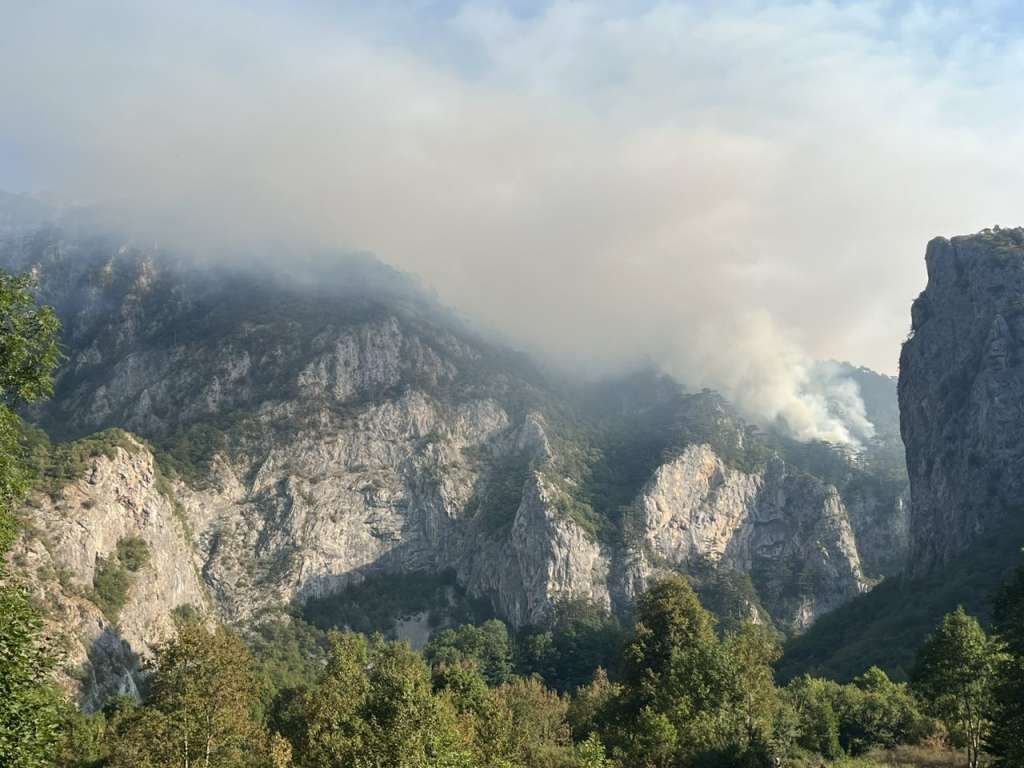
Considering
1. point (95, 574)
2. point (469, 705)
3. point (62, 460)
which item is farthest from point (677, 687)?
point (62, 460)

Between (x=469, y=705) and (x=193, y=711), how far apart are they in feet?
116

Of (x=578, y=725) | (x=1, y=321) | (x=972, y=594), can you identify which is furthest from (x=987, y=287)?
(x=1, y=321)

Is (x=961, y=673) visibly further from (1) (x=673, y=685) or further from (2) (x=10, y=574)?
(2) (x=10, y=574)

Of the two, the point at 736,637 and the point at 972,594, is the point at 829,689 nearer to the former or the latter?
the point at 736,637

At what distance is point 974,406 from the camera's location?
7082 inches

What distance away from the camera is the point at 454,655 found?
18425 cm

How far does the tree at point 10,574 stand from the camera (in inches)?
792

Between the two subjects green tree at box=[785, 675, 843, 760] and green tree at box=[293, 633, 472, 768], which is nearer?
green tree at box=[293, 633, 472, 768]

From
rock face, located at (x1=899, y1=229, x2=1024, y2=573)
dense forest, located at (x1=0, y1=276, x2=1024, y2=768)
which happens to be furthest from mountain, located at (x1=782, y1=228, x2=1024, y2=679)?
dense forest, located at (x1=0, y1=276, x2=1024, y2=768)

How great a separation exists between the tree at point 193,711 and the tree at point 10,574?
954 inches

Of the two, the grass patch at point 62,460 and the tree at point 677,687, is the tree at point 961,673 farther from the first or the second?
the grass patch at point 62,460

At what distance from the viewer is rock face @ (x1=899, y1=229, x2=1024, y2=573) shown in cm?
Result: 16775

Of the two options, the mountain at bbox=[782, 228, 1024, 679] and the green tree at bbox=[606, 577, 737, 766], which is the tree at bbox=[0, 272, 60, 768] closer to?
the green tree at bbox=[606, 577, 737, 766]

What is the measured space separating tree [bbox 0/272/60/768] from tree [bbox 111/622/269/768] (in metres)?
24.2
